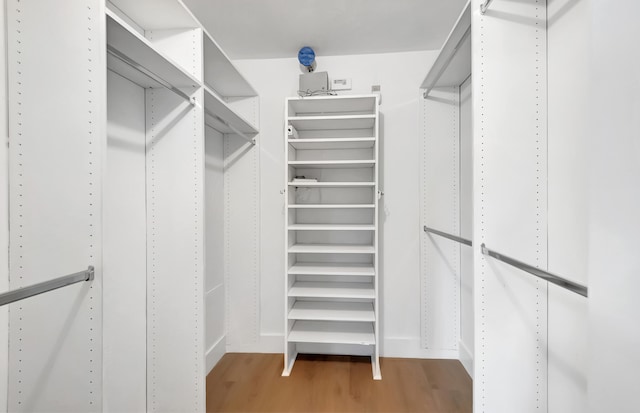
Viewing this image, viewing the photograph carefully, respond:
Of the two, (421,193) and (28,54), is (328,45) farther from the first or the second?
(28,54)

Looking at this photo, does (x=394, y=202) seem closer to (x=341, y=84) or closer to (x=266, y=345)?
(x=341, y=84)

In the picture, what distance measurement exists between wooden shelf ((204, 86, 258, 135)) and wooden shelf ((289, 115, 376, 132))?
0.39 meters

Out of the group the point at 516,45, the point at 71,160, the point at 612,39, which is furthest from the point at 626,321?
the point at 71,160

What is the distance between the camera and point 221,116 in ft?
6.15

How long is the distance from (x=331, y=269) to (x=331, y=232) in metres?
0.37

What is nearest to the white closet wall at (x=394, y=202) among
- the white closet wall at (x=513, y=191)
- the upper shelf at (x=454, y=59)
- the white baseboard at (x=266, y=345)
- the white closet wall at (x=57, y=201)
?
the white baseboard at (x=266, y=345)

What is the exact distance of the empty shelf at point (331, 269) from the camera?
1.93m

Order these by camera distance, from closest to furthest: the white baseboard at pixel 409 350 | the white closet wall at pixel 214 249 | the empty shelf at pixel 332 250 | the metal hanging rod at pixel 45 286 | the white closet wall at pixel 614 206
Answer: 1. the white closet wall at pixel 614 206
2. the metal hanging rod at pixel 45 286
3. the empty shelf at pixel 332 250
4. the white closet wall at pixel 214 249
5. the white baseboard at pixel 409 350

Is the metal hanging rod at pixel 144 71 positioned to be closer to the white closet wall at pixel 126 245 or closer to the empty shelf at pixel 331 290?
the white closet wall at pixel 126 245

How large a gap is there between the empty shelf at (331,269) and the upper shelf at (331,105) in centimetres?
120

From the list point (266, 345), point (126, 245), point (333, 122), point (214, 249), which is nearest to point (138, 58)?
point (126, 245)

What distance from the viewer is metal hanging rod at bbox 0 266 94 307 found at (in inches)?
26.7

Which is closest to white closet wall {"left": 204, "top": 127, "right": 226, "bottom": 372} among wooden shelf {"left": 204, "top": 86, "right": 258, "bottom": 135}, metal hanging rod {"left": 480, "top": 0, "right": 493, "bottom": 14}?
wooden shelf {"left": 204, "top": 86, "right": 258, "bottom": 135}

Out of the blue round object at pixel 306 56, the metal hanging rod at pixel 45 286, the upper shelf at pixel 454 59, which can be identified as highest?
the blue round object at pixel 306 56
